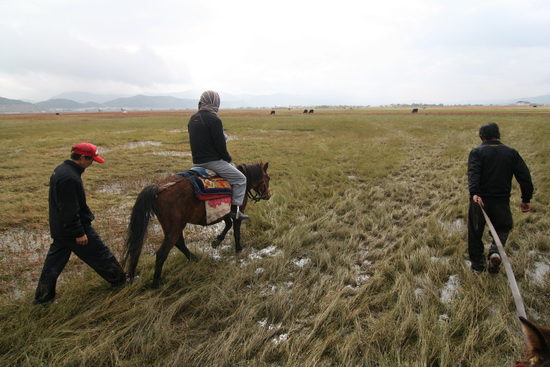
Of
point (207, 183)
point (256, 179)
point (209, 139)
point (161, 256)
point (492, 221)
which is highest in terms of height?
point (209, 139)

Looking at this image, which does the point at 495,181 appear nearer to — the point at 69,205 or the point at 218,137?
the point at 218,137

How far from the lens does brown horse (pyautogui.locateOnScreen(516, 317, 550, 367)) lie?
1.35 meters

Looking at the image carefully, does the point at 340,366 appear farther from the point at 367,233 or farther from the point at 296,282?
the point at 367,233

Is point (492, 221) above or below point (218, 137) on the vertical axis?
below

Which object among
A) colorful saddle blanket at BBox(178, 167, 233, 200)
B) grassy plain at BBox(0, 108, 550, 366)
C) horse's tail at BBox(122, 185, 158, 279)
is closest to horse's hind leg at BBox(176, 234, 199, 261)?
grassy plain at BBox(0, 108, 550, 366)

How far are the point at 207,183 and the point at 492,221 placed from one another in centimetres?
432

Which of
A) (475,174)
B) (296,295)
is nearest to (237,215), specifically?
(296,295)

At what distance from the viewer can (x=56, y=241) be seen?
→ 10.0 feet

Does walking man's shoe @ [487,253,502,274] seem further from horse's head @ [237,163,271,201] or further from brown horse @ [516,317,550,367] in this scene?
horse's head @ [237,163,271,201]

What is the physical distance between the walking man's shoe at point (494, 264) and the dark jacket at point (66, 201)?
544 cm

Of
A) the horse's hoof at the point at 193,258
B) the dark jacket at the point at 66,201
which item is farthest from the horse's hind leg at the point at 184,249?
the dark jacket at the point at 66,201

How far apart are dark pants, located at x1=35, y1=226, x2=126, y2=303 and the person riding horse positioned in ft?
6.00

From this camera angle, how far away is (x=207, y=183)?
395 cm

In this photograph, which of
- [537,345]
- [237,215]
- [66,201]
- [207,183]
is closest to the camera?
[537,345]
